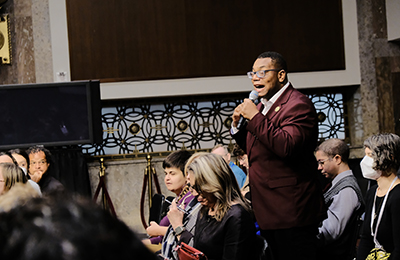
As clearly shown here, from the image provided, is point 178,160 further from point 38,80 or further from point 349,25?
point 349,25

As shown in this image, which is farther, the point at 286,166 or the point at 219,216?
the point at 219,216

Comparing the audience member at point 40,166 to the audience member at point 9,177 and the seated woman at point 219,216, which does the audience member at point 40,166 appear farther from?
the seated woman at point 219,216

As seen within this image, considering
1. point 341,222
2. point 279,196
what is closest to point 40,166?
point 341,222

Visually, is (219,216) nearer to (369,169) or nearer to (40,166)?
(369,169)

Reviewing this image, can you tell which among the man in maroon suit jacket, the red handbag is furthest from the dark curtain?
the man in maroon suit jacket

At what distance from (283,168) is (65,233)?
1.92 meters

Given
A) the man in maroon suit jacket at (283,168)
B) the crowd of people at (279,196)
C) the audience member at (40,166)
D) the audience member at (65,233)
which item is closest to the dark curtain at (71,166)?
the audience member at (40,166)

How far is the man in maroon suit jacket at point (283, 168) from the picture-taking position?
2207 mm

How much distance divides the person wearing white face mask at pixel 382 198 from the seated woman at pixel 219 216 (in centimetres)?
66

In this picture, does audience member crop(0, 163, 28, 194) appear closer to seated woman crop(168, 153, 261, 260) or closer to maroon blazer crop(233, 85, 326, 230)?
seated woman crop(168, 153, 261, 260)

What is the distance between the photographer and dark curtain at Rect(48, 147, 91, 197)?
5484mm

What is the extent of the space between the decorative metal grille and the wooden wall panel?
399 millimetres

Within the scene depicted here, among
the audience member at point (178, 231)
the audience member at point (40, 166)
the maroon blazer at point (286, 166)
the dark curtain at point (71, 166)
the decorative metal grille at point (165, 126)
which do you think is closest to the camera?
the maroon blazer at point (286, 166)

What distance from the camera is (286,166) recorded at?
2.24m
